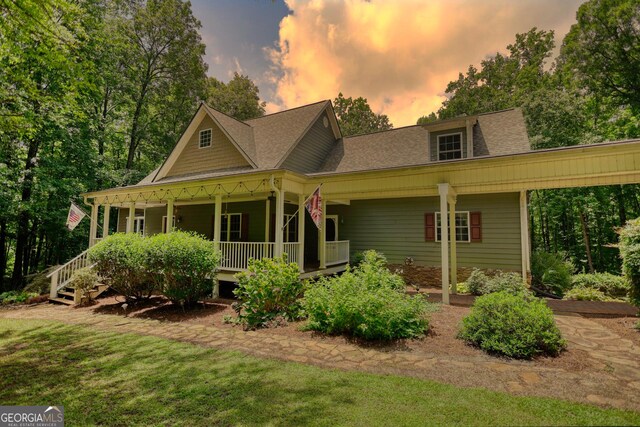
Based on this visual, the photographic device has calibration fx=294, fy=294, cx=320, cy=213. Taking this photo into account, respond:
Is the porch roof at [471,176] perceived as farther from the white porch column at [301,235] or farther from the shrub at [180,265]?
the shrub at [180,265]

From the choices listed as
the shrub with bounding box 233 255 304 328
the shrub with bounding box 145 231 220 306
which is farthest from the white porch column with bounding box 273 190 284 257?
the shrub with bounding box 145 231 220 306

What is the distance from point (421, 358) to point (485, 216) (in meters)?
8.32

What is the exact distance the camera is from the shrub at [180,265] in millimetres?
7477

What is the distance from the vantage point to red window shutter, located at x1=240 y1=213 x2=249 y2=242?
12.9 m

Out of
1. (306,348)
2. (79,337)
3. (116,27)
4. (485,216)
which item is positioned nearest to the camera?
(306,348)

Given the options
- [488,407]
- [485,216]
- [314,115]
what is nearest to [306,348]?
[488,407]

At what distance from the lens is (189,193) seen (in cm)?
1062

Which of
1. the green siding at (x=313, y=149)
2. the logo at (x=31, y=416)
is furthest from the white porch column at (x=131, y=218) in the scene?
the logo at (x=31, y=416)

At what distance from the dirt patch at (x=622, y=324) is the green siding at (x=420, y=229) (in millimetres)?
3931

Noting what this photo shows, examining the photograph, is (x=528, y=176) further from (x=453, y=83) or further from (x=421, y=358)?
(x=453, y=83)

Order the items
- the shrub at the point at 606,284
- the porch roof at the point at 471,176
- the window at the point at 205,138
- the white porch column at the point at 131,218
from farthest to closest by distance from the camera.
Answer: the window at the point at 205,138
the white porch column at the point at 131,218
the shrub at the point at 606,284
the porch roof at the point at 471,176

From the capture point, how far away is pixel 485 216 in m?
11.0

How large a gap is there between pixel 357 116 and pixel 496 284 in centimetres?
2705

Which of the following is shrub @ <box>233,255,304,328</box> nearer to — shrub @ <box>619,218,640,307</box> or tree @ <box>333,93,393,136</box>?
shrub @ <box>619,218,640,307</box>
